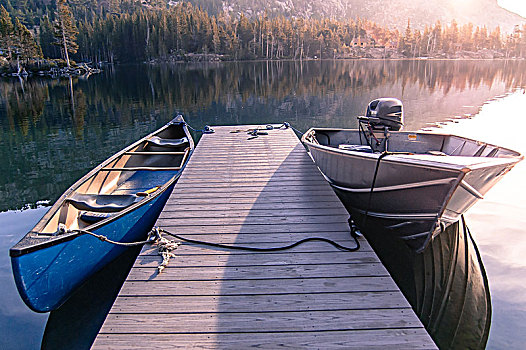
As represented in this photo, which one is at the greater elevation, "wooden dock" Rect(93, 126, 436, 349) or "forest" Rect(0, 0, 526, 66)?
"forest" Rect(0, 0, 526, 66)

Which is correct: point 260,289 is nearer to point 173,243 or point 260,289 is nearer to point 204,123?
point 173,243

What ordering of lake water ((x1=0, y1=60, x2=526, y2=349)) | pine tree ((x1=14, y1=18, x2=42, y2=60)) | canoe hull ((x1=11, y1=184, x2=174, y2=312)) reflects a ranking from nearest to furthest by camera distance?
canoe hull ((x1=11, y1=184, x2=174, y2=312)) → lake water ((x1=0, y1=60, x2=526, y2=349)) → pine tree ((x1=14, y1=18, x2=42, y2=60))

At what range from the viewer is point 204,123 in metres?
17.9

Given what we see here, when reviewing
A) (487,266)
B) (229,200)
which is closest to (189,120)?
(229,200)

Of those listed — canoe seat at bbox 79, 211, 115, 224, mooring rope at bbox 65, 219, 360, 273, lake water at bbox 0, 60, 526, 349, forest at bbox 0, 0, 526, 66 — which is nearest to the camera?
mooring rope at bbox 65, 219, 360, 273

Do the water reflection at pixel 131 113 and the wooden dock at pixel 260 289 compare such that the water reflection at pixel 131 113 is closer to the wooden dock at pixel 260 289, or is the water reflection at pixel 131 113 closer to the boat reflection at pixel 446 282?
the wooden dock at pixel 260 289

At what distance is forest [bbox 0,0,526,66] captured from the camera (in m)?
86.6

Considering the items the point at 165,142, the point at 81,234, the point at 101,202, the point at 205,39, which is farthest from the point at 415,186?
the point at 205,39

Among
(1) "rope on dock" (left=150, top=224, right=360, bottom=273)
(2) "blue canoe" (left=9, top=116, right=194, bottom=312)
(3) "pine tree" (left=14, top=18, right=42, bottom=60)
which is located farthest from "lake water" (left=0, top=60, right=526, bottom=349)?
(3) "pine tree" (left=14, top=18, right=42, bottom=60)

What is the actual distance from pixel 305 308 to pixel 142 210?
11.4 ft

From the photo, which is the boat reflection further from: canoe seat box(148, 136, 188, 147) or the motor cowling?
canoe seat box(148, 136, 188, 147)

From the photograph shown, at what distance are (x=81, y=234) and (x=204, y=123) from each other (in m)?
14.2

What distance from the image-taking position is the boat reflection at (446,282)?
173 inches

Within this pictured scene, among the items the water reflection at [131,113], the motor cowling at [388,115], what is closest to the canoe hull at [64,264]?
the water reflection at [131,113]
